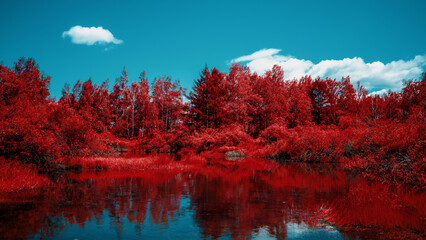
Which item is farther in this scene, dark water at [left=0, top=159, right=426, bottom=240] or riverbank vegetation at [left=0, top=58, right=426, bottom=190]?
riverbank vegetation at [left=0, top=58, right=426, bottom=190]

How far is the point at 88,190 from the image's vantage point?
1510 cm

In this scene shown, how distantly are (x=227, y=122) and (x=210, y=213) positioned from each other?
43913mm

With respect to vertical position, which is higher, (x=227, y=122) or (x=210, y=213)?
(x=227, y=122)

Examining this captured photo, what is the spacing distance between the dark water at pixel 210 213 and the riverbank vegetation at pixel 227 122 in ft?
12.7

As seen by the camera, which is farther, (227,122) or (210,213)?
(227,122)

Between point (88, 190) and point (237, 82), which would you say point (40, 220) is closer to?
point (88, 190)

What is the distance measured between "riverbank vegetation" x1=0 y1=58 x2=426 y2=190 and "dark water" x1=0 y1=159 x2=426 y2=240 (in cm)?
388

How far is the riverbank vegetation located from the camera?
59.2ft

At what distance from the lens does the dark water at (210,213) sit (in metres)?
8.34

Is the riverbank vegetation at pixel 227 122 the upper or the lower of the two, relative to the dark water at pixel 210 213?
upper

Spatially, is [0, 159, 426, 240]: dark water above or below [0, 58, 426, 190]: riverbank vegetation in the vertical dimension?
below

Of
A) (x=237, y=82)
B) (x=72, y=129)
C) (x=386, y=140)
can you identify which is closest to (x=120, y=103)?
(x=237, y=82)

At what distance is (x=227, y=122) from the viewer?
54.4 metres

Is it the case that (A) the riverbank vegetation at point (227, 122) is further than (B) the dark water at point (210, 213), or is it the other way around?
(A) the riverbank vegetation at point (227, 122)
